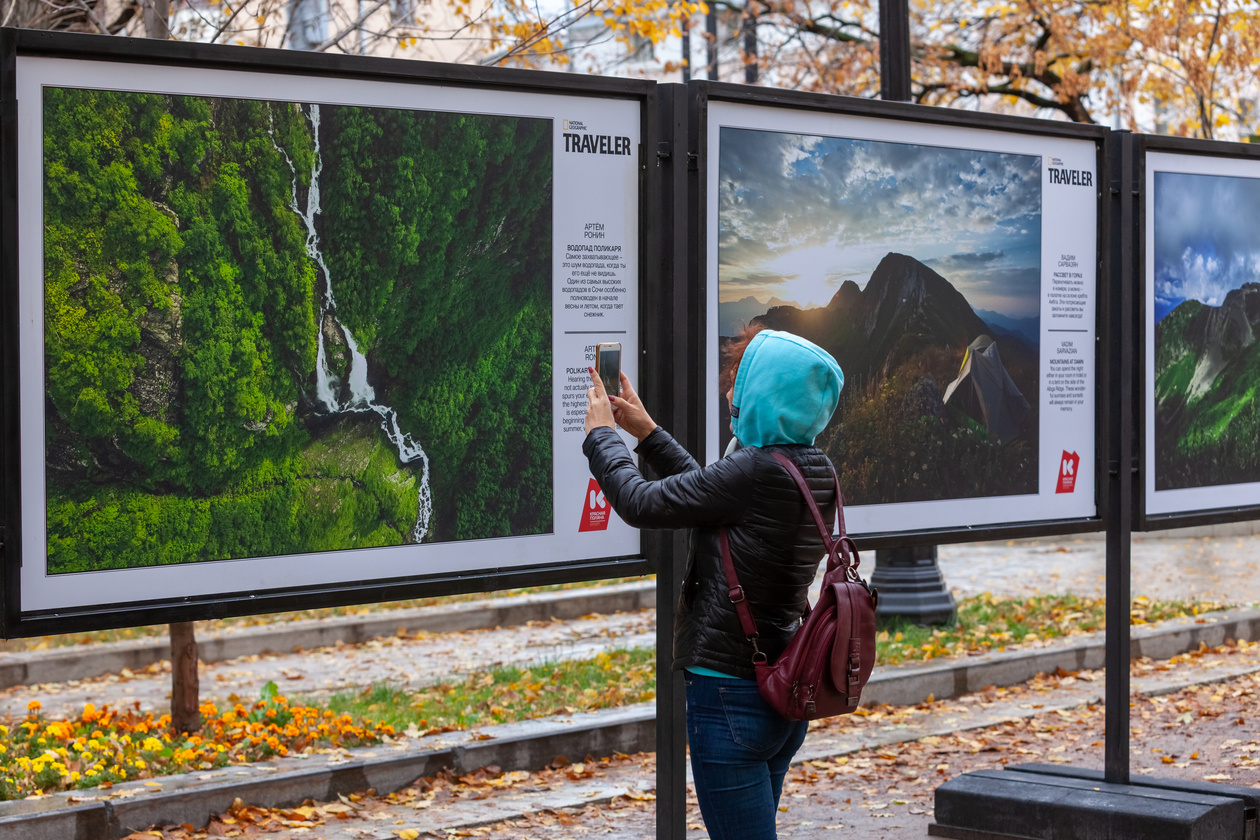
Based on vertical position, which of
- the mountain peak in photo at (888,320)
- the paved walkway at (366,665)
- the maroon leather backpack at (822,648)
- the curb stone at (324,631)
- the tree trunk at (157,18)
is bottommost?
the paved walkway at (366,665)

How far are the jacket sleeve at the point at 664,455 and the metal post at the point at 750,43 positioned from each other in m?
13.8

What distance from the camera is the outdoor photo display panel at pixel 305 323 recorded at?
3.45m

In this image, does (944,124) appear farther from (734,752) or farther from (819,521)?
(734,752)

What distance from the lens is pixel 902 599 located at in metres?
10.6

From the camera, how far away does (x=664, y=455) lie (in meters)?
3.81

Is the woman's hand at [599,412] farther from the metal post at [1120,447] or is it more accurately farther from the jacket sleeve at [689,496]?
the metal post at [1120,447]

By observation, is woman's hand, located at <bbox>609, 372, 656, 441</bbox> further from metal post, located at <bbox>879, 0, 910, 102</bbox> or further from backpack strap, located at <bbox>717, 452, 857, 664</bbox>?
metal post, located at <bbox>879, 0, 910, 102</bbox>

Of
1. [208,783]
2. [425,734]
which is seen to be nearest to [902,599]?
[425,734]

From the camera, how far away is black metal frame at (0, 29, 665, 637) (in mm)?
3328

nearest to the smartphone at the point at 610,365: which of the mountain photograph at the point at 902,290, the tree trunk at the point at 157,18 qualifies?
the mountain photograph at the point at 902,290

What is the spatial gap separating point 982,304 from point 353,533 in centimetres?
266

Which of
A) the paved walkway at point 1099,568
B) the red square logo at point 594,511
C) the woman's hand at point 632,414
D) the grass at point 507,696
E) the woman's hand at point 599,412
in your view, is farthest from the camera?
the paved walkway at point 1099,568

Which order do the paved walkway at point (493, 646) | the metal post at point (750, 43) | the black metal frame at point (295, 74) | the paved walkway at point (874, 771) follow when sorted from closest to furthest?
1. the black metal frame at point (295, 74)
2. the paved walkway at point (874, 771)
3. the paved walkway at point (493, 646)
4. the metal post at point (750, 43)

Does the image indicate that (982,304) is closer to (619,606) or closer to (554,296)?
(554,296)
